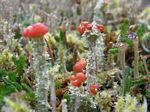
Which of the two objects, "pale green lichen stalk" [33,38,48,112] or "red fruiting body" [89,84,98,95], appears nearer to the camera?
"pale green lichen stalk" [33,38,48,112]

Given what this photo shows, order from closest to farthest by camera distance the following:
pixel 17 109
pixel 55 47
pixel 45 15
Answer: pixel 17 109, pixel 55 47, pixel 45 15

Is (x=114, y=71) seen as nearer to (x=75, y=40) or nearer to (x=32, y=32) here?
(x=75, y=40)

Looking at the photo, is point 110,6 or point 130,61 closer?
point 130,61

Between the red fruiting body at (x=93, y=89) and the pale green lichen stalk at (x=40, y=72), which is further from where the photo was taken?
the red fruiting body at (x=93, y=89)

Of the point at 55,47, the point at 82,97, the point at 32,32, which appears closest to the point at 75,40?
the point at 55,47

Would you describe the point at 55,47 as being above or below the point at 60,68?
above

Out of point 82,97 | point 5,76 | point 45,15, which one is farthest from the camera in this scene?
point 45,15

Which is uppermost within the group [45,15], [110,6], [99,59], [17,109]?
[110,6]

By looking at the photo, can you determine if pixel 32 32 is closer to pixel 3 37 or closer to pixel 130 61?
pixel 3 37

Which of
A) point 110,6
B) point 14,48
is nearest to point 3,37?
point 14,48
